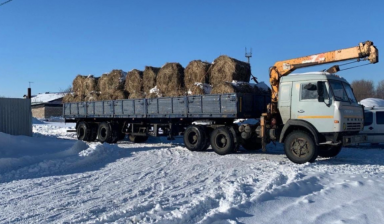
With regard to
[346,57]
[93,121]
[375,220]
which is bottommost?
[375,220]

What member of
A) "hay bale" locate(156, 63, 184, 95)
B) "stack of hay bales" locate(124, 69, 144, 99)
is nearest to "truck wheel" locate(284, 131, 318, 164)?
"hay bale" locate(156, 63, 184, 95)

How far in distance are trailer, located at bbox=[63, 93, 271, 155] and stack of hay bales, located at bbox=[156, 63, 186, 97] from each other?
0.56 m

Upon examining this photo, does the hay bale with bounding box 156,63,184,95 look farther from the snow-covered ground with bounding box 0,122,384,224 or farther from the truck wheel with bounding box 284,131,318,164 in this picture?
the truck wheel with bounding box 284,131,318,164

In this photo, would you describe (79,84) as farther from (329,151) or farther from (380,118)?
(380,118)

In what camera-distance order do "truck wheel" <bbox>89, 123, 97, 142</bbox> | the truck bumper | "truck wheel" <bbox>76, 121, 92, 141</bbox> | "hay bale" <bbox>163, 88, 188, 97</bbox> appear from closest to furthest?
1. the truck bumper
2. "hay bale" <bbox>163, 88, 188, 97</bbox>
3. "truck wheel" <bbox>76, 121, 92, 141</bbox>
4. "truck wheel" <bbox>89, 123, 97, 142</bbox>

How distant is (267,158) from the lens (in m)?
11.6

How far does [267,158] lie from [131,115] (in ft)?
22.1

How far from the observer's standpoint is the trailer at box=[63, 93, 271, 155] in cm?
1215

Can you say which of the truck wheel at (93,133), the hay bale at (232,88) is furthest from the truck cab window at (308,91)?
the truck wheel at (93,133)

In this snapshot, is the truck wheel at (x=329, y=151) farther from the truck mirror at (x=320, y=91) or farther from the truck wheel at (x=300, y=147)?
the truck mirror at (x=320, y=91)

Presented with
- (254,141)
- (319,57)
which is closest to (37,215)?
(254,141)

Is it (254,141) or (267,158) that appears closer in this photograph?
(267,158)

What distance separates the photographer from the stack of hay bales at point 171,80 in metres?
14.5

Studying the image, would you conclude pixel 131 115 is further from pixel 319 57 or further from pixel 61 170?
pixel 319 57
